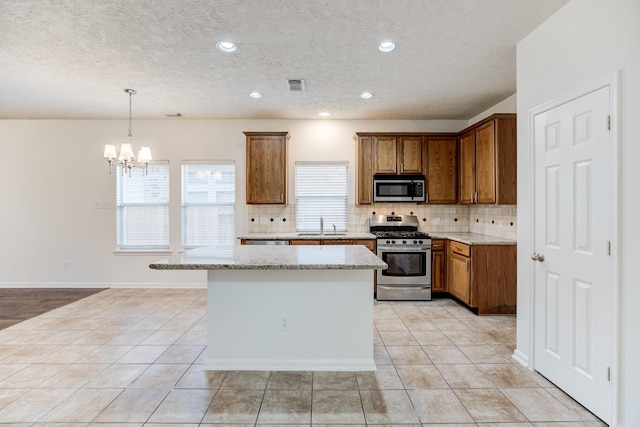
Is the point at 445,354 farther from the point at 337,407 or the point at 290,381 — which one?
the point at 290,381

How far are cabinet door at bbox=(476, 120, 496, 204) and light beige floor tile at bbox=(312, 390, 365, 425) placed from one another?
9.68 feet

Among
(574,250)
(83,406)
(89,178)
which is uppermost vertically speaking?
(89,178)

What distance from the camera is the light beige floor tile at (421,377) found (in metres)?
2.37

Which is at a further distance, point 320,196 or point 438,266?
point 320,196

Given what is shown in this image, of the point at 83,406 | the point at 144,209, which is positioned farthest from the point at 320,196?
the point at 83,406

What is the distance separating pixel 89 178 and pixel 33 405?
4.02 meters

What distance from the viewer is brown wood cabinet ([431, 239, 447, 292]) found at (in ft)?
15.3

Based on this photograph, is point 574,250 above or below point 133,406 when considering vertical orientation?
A: above

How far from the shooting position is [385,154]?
492cm

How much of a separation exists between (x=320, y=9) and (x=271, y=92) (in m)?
1.78

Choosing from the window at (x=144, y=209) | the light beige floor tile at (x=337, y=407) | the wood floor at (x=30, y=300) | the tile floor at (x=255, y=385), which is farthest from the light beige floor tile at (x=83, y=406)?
the window at (x=144, y=209)

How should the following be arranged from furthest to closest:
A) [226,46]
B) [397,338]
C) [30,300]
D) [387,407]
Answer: [30,300] < [397,338] < [226,46] < [387,407]

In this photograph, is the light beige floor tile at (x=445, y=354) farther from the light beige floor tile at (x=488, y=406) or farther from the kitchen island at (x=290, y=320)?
the kitchen island at (x=290, y=320)

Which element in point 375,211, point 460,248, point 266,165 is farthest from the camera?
point 375,211
